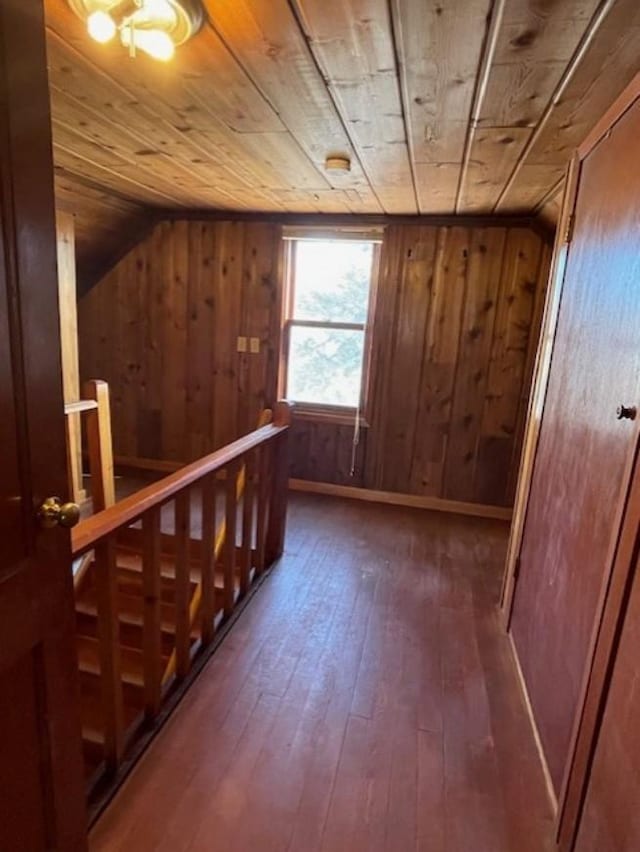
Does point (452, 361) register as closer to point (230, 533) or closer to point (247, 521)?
point (247, 521)

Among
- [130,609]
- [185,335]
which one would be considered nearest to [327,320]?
[185,335]

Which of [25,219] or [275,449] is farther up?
[25,219]

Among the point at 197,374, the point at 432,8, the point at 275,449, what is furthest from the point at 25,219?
the point at 197,374

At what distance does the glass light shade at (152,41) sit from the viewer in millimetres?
1203

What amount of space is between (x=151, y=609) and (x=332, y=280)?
2777mm

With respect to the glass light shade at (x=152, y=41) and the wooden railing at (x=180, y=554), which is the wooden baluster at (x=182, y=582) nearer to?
the wooden railing at (x=180, y=554)

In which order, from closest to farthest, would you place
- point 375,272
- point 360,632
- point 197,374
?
1. point 360,632
2. point 375,272
3. point 197,374

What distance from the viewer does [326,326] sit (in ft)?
12.3

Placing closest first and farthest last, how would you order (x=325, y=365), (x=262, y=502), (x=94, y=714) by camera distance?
(x=94, y=714)
(x=262, y=502)
(x=325, y=365)

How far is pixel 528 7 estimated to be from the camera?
3.51ft

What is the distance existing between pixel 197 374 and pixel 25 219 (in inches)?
127

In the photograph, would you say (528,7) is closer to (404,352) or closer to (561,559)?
(561,559)

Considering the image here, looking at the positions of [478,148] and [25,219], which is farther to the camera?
[478,148]

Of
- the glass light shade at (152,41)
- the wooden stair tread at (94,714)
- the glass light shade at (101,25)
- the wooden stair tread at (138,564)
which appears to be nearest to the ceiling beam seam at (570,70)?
the glass light shade at (152,41)
